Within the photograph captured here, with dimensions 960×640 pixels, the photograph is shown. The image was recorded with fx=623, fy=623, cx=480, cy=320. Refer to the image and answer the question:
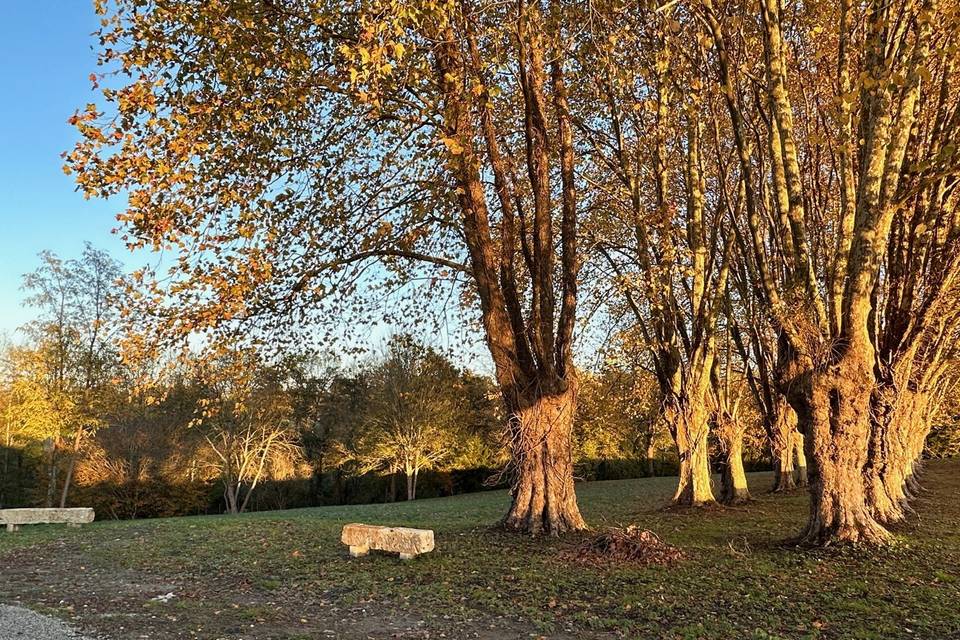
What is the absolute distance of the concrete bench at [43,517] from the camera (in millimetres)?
13898

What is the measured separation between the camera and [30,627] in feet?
17.9

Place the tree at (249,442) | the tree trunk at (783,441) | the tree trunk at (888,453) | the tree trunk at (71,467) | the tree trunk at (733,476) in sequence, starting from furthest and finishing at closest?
the tree at (249,442)
the tree trunk at (71,467)
the tree trunk at (783,441)
the tree trunk at (733,476)
the tree trunk at (888,453)

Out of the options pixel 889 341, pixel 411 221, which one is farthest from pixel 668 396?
pixel 411 221

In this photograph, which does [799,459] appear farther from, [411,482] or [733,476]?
[411,482]

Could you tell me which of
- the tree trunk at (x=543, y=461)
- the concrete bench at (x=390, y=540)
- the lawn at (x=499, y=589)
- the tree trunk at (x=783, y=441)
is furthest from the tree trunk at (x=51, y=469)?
the tree trunk at (x=783, y=441)

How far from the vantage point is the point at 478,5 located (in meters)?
9.23

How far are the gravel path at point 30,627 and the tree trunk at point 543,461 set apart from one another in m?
6.10

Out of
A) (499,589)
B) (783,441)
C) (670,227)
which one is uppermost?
(670,227)

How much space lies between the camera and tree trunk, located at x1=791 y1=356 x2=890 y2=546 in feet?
26.7

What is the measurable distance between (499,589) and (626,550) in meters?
1.97

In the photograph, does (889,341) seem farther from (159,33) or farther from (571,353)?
(159,33)

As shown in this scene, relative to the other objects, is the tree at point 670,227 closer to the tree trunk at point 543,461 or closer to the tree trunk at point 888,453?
the tree trunk at point 543,461

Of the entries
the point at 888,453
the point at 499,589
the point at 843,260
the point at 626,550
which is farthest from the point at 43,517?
the point at 888,453

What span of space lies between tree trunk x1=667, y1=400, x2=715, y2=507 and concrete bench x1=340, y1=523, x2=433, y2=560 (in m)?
7.57
